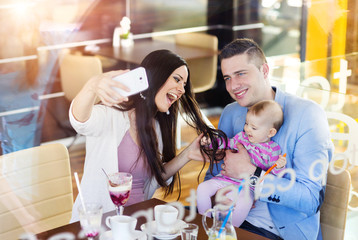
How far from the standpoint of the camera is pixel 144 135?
5.94 feet

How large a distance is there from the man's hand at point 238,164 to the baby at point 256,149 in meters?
0.03

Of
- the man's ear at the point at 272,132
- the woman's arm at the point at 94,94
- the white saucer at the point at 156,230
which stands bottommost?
the white saucer at the point at 156,230

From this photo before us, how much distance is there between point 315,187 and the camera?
5.82ft

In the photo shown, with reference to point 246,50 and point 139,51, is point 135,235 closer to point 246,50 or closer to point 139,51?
point 246,50

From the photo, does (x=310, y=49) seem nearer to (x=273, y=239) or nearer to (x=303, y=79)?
(x=303, y=79)

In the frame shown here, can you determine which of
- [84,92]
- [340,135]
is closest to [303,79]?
[340,135]

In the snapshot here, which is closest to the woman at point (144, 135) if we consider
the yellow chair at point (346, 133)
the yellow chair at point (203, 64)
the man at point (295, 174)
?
the man at point (295, 174)

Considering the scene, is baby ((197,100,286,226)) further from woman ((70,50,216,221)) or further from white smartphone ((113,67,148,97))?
white smartphone ((113,67,148,97))

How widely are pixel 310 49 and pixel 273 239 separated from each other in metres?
1.40

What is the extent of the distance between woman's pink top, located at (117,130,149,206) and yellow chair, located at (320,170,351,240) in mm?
617

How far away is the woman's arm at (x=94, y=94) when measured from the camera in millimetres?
1597

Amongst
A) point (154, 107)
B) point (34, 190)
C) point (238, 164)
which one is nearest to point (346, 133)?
point (238, 164)

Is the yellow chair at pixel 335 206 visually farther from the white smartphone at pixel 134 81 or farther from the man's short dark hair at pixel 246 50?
the white smartphone at pixel 134 81

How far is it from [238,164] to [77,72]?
1.04 meters
